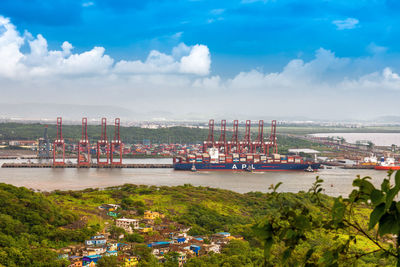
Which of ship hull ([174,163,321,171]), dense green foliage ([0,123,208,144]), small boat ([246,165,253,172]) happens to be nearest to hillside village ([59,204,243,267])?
ship hull ([174,163,321,171])

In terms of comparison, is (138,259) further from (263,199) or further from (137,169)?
(137,169)

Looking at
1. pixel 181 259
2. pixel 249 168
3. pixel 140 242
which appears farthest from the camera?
pixel 249 168

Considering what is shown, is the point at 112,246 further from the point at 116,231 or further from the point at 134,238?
the point at 116,231

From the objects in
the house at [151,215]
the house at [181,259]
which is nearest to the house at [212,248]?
the house at [181,259]

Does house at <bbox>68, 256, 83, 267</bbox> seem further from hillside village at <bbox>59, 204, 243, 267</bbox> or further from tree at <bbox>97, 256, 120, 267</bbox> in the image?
tree at <bbox>97, 256, 120, 267</bbox>

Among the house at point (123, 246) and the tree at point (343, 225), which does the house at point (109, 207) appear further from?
the tree at point (343, 225)

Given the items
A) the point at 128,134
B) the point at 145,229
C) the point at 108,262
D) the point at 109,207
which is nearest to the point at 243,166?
the point at 109,207
